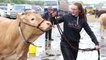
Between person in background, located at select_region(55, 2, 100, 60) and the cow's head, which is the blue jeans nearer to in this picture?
person in background, located at select_region(55, 2, 100, 60)

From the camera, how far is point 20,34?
→ 20.0 ft

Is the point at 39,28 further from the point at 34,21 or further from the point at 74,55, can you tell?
the point at 74,55

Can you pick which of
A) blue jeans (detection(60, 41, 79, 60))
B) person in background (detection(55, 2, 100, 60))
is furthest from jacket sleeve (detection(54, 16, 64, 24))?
blue jeans (detection(60, 41, 79, 60))

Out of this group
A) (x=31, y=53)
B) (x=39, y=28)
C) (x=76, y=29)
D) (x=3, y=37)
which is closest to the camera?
(x=39, y=28)

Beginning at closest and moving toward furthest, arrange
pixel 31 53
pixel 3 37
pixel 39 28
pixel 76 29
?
pixel 39 28 → pixel 3 37 → pixel 76 29 → pixel 31 53

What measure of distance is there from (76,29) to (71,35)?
0.16 m

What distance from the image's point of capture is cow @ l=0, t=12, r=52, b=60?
593 cm

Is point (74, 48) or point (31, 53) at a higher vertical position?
point (74, 48)

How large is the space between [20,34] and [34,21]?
1.16ft

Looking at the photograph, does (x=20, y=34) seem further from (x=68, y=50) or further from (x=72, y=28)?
(x=68, y=50)

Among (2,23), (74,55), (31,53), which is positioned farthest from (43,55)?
(2,23)

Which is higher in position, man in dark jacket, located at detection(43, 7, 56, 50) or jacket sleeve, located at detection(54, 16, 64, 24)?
jacket sleeve, located at detection(54, 16, 64, 24)

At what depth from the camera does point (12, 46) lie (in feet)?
20.4

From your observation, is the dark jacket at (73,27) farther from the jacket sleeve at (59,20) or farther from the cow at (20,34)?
the cow at (20,34)
